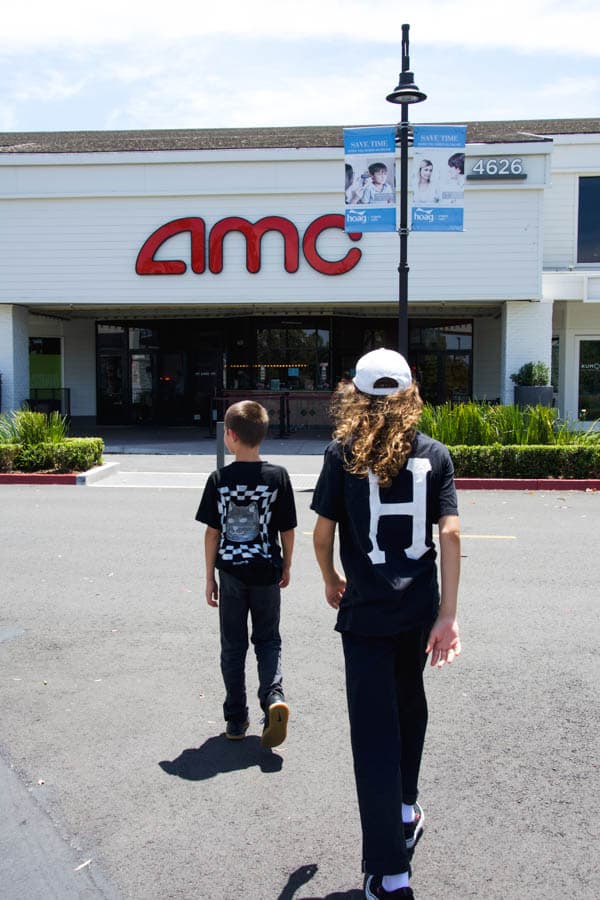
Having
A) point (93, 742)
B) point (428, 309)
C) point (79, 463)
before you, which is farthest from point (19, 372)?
point (93, 742)

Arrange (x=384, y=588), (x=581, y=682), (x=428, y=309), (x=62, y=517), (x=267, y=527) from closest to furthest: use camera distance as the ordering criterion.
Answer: (x=384, y=588) < (x=267, y=527) < (x=581, y=682) < (x=62, y=517) < (x=428, y=309)

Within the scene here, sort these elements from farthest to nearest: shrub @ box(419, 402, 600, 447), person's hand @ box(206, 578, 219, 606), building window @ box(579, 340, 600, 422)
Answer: building window @ box(579, 340, 600, 422)
shrub @ box(419, 402, 600, 447)
person's hand @ box(206, 578, 219, 606)

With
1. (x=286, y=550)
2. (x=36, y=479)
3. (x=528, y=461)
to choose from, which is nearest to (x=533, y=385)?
(x=528, y=461)

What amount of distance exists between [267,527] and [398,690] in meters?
1.26

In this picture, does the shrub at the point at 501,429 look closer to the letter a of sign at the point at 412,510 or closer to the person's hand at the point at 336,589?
the person's hand at the point at 336,589

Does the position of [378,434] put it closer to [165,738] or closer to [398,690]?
[398,690]

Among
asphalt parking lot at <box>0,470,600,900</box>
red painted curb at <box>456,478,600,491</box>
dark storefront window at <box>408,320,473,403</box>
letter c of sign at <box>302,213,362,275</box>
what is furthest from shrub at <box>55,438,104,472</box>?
dark storefront window at <box>408,320,473,403</box>

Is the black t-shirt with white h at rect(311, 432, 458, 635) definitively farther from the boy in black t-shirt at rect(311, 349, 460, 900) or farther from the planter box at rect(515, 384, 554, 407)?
the planter box at rect(515, 384, 554, 407)

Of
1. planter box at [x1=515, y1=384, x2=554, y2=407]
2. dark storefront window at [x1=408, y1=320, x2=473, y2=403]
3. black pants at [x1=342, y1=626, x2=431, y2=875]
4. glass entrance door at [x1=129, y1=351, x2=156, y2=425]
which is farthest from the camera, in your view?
glass entrance door at [x1=129, y1=351, x2=156, y2=425]

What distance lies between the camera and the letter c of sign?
1955 centimetres

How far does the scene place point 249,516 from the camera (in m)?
4.04

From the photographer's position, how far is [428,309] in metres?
23.9

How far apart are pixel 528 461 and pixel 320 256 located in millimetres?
8281

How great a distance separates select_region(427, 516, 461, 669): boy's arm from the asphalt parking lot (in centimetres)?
84
